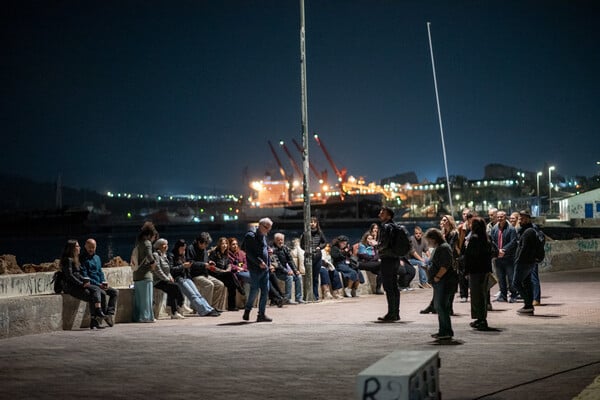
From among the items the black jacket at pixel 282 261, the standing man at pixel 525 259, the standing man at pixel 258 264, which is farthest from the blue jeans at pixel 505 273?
the standing man at pixel 258 264

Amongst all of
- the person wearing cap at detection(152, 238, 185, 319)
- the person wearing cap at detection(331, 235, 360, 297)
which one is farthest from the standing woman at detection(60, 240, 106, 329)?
the person wearing cap at detection(331, 235, 360, 297)

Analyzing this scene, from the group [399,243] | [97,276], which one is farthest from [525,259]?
[97,276]

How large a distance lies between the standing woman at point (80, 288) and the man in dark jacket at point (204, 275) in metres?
2.59

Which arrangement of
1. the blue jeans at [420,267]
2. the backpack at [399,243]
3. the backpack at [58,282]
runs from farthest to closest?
the blue jeans at [420,267]
the backpack at [58,282]
the backpack at [399,243]

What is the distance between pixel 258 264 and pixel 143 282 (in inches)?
74.6

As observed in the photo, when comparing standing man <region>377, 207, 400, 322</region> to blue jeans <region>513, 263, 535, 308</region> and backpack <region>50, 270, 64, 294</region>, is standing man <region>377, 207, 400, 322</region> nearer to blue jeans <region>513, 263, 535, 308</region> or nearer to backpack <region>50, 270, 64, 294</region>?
blue jeans <region>513, 263, 535, 308</region>

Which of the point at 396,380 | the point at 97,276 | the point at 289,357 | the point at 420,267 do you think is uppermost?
the point at 97,276

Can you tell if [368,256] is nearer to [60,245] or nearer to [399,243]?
[399,243]

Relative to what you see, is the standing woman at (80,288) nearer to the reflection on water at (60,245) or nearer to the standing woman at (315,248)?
the standing woman at (315,248)

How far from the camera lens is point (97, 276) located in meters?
12.3

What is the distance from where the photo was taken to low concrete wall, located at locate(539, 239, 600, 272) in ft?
74.8

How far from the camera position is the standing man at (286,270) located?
15734 millimetres

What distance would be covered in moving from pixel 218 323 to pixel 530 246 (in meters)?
5.15

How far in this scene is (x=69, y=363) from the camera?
27.9 feet
